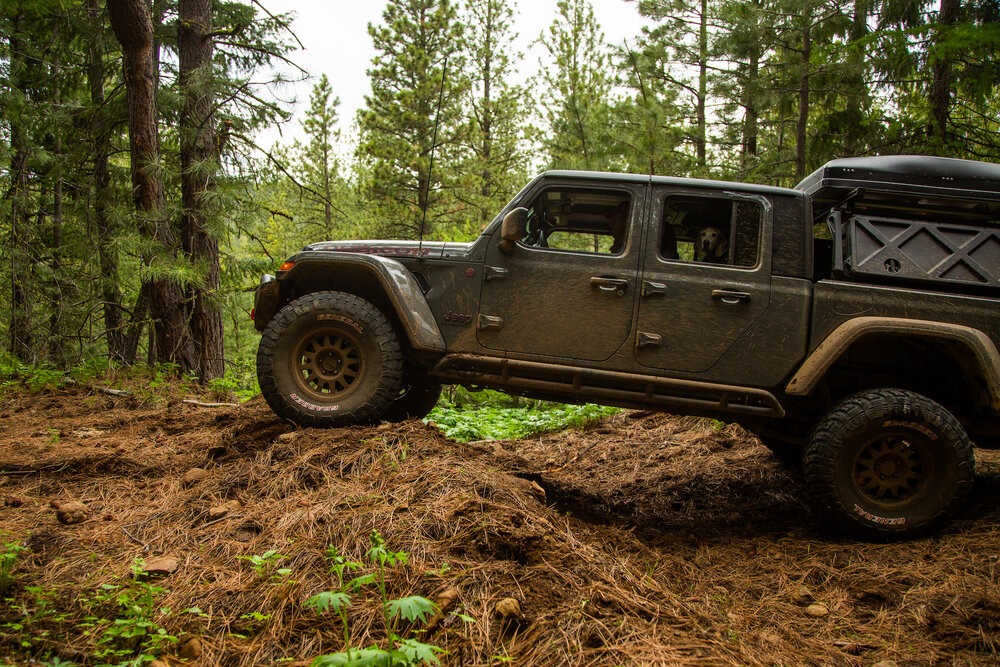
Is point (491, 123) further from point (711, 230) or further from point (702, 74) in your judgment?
point (711, 230)

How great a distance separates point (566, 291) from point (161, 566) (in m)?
2.70

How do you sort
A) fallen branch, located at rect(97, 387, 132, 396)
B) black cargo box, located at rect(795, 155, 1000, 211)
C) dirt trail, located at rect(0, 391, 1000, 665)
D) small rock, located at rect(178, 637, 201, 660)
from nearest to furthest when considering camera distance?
small rock, located at rect(178, 637, 201, 660), dirt trail, located at rect(0, 391, 1000, 665), black cargo box, located at rect(795, 155, 1000, 211), fallen branch, located at rect(97, 387, 132, 396)

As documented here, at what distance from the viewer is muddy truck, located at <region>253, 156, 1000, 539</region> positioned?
12.2ft

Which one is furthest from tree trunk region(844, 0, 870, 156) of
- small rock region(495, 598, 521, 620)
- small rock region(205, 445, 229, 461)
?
small rock region(205, 445, 229, 461)

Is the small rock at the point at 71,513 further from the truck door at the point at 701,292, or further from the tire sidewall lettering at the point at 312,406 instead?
the truck door at the point at 701,292

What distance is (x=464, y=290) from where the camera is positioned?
165 inches

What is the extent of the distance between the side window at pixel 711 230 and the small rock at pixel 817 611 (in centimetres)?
205

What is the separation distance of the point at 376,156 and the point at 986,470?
15.0 metres

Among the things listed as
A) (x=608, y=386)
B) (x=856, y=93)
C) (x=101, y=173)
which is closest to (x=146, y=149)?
(x=101, y=173)

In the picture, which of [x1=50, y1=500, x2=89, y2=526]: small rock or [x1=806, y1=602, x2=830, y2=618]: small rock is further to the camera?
[x1=50, y1=500, x2=89, y2=526]: small rock

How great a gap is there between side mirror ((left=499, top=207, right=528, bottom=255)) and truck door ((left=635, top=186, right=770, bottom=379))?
83cm

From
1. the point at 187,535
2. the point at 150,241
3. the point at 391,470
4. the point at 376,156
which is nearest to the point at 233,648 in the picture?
the point at 187,535

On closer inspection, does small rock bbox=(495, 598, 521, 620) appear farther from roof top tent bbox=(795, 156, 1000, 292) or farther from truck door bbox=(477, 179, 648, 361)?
roof top tent bbox=(795, 156, 1000, 292)

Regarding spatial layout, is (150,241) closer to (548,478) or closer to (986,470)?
(548,478)
